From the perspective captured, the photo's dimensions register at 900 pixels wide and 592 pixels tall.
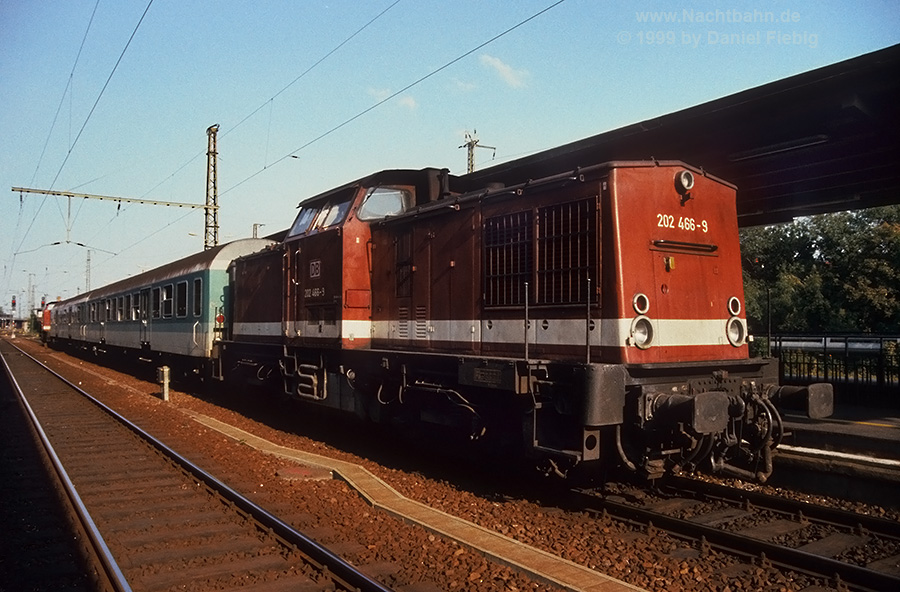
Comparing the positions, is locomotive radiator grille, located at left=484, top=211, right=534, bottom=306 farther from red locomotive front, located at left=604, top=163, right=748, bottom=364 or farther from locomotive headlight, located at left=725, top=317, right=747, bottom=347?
locomotive headlight, located at left=725, top=317, right=747, bottom=347

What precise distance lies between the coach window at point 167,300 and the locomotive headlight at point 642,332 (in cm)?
1427

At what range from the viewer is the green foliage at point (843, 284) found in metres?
Answer: 24.5

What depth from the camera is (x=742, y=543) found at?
5.43 meters

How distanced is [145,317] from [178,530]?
51.1ft

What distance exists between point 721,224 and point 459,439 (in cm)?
380

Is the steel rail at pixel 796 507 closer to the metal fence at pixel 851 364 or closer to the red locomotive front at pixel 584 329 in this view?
the red locomotive front at pixel 584 329

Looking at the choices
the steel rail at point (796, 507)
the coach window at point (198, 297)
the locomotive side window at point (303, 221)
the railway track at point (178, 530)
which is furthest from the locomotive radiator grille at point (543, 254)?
the coach window at point (198, 297)

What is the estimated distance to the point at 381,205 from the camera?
974 cm

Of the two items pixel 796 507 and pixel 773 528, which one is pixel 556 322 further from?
pixel 796 507

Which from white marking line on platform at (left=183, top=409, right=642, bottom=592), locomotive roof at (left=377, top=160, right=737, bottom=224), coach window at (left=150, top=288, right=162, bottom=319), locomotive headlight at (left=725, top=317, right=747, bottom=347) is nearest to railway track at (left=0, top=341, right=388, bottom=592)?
white marking line on platform at (left=183, top=409, right=642, bottom=592)

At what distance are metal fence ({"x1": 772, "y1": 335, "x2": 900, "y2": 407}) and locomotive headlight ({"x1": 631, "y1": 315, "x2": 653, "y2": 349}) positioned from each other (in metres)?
5.90

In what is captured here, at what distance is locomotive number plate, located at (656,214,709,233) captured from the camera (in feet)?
21.7

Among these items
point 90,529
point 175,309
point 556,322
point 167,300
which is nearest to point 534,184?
point 556,322

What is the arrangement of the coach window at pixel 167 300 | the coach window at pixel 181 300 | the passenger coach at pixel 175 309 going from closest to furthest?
the passenger coach at pixel 175 309 < the coach window at pixel 181 300 < the coach window at pixel 167 300
